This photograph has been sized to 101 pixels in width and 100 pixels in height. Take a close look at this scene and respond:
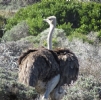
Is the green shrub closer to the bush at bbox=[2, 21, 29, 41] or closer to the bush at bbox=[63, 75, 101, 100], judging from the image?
the bush at bbox=[2, 21, 29, 41]

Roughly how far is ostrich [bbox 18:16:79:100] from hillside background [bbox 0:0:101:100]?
0.90 ft

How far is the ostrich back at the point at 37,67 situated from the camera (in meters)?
6.67

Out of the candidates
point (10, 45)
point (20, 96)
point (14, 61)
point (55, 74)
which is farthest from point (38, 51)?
point (10, 45)

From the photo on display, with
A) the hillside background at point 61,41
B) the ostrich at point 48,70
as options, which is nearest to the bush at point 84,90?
the hillside background at point 61,41

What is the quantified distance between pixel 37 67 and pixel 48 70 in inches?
8.8

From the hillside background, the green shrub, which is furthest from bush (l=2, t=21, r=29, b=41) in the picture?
the green shrub

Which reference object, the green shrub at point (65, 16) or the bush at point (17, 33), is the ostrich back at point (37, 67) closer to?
the bush at point (17, 33)

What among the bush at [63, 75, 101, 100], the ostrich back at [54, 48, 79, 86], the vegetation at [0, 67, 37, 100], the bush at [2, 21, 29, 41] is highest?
the vegetation at [0, 67, 37, 100]

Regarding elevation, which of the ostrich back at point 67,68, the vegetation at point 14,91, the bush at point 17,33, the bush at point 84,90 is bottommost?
the bush at point 17,33

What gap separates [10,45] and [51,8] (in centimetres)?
600

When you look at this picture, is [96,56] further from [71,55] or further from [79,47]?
[71,55]

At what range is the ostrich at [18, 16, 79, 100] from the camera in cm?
670

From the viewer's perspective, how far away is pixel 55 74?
706cm

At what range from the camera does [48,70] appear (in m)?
6.89
